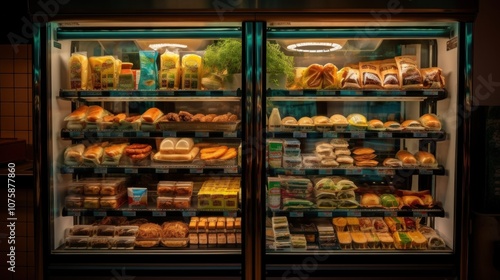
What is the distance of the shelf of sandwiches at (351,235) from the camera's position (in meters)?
Answer: 2.79

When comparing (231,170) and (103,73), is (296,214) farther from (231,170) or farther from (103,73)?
(103,73)

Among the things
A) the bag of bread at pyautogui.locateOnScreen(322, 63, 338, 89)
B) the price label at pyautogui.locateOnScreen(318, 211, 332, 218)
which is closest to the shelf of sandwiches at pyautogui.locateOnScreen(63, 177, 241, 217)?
the price label at pyautogui.locateOnScreen(318, 211, 332, 218)

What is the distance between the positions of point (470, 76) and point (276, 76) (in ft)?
3.84

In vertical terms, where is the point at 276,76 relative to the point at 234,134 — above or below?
above

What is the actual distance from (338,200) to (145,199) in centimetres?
129

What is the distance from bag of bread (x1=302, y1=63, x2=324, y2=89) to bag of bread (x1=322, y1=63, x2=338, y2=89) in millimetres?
20

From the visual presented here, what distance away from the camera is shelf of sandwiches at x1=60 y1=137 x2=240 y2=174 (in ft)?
8.98

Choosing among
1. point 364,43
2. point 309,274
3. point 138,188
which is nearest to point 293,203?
point 309,274

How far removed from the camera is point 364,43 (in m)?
3.06

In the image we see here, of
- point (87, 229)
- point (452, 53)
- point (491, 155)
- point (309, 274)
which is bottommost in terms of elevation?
point (309, 274)

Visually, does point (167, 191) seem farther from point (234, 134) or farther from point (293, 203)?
point (293, 203)

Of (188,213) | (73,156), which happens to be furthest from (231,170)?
(73,156)

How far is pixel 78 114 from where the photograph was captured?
2.82m

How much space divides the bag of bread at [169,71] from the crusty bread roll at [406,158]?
61.9 inches
